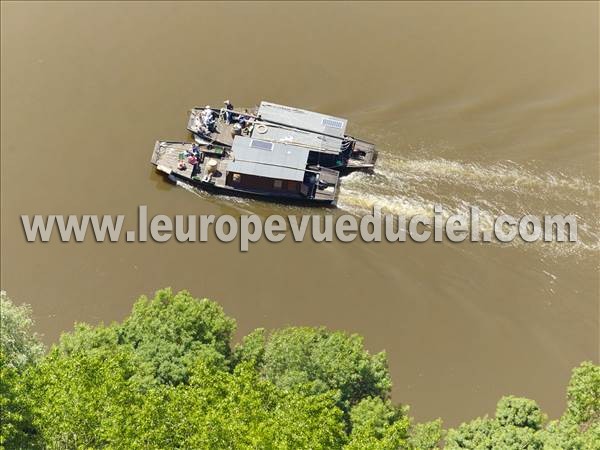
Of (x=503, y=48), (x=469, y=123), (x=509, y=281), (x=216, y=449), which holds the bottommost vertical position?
(x=216, y=449)

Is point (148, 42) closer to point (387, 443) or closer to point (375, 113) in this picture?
point (375, 113)

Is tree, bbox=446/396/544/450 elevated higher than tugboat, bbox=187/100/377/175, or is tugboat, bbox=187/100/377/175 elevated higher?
tugboat, bbox=187/100/377/175

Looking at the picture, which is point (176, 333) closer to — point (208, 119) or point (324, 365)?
point (324, 365)

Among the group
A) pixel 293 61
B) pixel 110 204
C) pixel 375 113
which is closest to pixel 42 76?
pixel 110 204

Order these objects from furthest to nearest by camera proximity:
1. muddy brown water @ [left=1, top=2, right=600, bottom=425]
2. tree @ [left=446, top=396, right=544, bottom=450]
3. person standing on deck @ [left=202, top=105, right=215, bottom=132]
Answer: person standing on deck @ [left=202, top=105, right=215, bottom=132]
muddy brown water @ [left=1, top=2, right=600, bottom=425]
tree @ [left=446, top=396, right=544, bottom=450]

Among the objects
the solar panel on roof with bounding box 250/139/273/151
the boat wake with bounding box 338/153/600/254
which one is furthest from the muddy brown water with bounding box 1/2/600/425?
the solar panel on roof with bounding box 250/139/273/151

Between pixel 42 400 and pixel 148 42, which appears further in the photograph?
pixel 148 42

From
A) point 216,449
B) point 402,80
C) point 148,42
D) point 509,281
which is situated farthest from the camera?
point 148,42

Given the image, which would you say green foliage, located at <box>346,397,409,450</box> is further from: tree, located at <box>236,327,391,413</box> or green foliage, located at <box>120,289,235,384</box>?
green foliage, located at <box>120,289,235,384</box>
